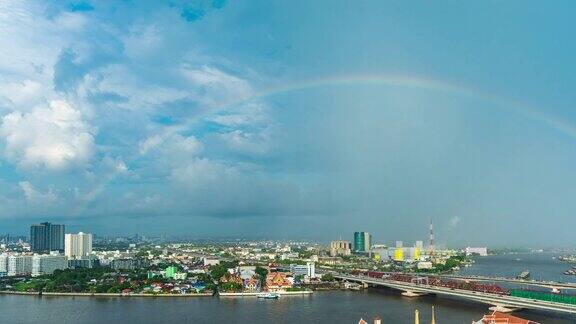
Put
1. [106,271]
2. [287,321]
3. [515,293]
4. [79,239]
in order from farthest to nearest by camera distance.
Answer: [79,239] < [106,271] < [515,293] < [287,321]

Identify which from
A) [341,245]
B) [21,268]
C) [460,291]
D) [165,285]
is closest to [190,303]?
[165,285]

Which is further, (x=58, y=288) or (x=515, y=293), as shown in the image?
(x=58, y=288)

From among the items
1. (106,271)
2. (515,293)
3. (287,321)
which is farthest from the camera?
(106,271)

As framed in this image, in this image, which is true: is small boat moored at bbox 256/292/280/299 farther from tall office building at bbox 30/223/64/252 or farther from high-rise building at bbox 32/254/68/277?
tall office building at bbox 30/223/64/252

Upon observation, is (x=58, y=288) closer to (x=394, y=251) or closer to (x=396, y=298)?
(x=396, y=298)

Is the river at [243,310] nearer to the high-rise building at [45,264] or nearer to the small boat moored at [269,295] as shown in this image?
the small boat moored at [269,295]

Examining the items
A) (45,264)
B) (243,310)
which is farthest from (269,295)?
(45,264)

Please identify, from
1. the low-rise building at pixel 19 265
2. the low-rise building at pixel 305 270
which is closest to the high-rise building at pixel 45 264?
the low-rise building at pixel 19 265

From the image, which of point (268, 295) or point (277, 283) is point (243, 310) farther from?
point (277, 283)
